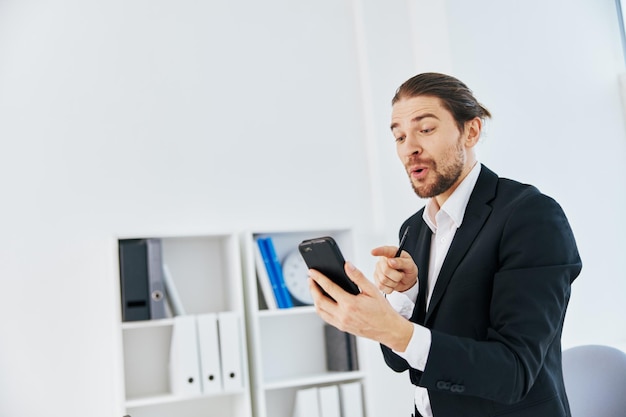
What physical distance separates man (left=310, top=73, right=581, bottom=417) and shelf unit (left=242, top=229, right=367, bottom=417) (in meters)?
Answer: 1.63

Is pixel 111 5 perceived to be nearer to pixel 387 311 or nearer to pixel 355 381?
pixel 355 381

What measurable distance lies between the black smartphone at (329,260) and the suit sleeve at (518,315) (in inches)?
8.2

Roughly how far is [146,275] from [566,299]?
211 centimetres

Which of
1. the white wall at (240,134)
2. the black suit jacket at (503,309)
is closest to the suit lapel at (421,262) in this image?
the black suit jacket at (503,309)

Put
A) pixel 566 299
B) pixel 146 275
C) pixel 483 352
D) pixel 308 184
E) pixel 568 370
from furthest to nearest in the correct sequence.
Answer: pixel 308 184 → pixel 146 275 → pixel 568 370 → pixel 566 299 → pixel 483 352

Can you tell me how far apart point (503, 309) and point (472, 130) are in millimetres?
572

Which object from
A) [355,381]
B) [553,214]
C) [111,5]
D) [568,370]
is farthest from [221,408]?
[553,214]

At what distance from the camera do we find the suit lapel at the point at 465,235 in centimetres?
151

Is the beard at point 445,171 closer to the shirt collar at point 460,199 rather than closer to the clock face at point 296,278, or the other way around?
the shirt collar at point 460,199

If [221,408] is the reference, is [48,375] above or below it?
above

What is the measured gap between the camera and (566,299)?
55.6 inches

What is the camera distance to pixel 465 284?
4.76 ft

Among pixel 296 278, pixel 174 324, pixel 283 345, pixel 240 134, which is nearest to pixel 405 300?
pixel 174 324

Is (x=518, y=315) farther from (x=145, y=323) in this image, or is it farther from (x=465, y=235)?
(x=145, y=323)
